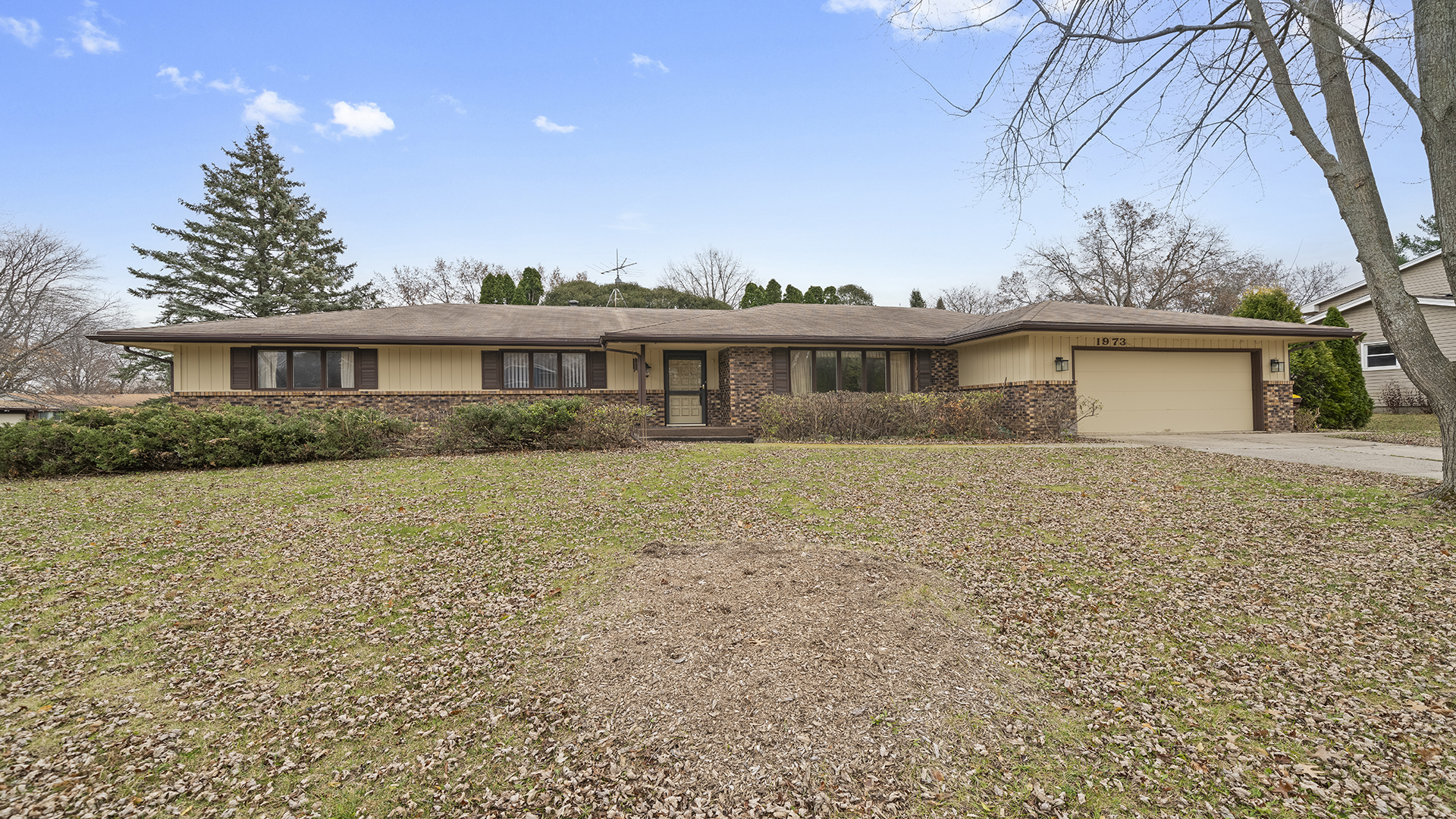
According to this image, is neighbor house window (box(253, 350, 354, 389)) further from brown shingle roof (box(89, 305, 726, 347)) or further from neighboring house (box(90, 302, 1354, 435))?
brown shingle roof (box(89, 305, 726, 347))

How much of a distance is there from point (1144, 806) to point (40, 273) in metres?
36.7

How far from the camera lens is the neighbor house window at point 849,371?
14.7m

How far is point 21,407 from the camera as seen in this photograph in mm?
24812

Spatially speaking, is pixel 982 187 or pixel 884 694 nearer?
pixel 884 694

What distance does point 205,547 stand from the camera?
5090 mm

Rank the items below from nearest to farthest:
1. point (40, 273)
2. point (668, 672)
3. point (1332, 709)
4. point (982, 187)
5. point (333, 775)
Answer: point (333, 775), point (1332, 709), point (668, 672), point (982, 187), point (40, 273)

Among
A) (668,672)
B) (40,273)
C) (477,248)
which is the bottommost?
(668,672)

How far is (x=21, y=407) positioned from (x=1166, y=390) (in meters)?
40.0

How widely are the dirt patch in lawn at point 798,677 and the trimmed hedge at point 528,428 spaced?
6258 mm

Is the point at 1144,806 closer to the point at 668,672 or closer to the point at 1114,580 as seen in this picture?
the point at 668,672

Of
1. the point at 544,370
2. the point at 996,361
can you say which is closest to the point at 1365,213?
the point at 996,361

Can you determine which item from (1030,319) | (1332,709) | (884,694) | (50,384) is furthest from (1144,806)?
(50,384)

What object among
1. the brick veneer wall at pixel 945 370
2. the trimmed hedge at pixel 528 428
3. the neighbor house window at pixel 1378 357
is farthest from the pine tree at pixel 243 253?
the neighbor house window at pixel 1378 357

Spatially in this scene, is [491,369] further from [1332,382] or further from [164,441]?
[1332,382]
